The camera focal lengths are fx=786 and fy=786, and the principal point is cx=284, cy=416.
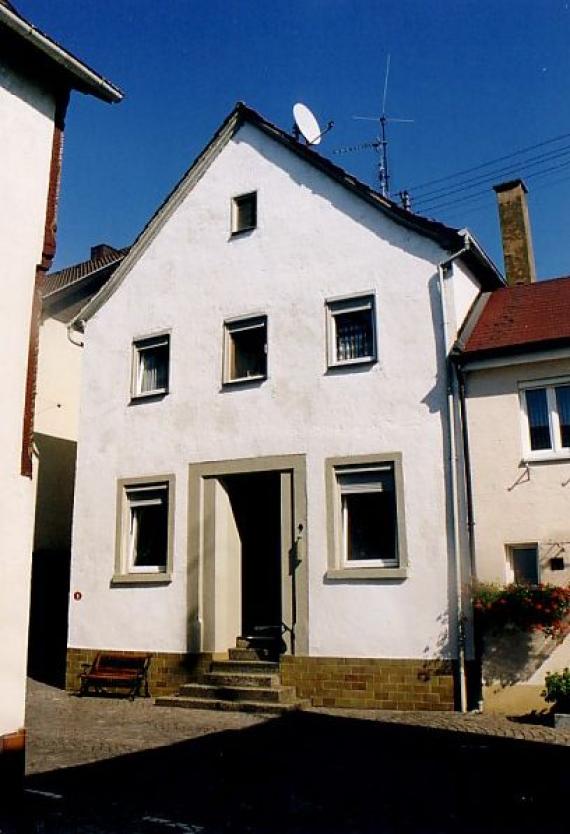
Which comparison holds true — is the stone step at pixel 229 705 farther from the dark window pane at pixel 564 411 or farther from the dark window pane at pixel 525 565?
the dark window pane at pixel 564 411

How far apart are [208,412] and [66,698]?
5478 mm

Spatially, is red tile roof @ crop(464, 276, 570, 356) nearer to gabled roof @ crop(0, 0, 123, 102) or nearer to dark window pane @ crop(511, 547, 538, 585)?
dark window pane @ crop(511, 547, 538, 585)

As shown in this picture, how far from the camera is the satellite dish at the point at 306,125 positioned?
1515 cm

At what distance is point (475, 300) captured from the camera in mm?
13539

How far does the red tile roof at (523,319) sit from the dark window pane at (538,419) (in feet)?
2.34

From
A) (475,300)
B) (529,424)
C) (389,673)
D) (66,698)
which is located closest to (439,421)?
(529,424)

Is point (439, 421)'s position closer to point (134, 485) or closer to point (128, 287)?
point (134, 485)

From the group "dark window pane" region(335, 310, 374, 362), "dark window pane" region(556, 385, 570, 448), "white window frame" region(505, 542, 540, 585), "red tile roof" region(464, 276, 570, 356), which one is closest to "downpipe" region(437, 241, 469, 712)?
"red tile roof" region(464, 276, 570, 356)

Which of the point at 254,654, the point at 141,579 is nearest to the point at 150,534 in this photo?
the point at 141,579

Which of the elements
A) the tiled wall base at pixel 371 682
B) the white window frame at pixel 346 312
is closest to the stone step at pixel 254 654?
the tiled wall base at pixel 371 682

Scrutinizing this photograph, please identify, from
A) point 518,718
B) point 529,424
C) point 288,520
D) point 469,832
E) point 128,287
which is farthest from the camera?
point 128,287

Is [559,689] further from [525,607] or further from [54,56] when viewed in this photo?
[54,56]

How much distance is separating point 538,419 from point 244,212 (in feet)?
22.2

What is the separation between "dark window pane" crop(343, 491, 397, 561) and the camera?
12289mm
